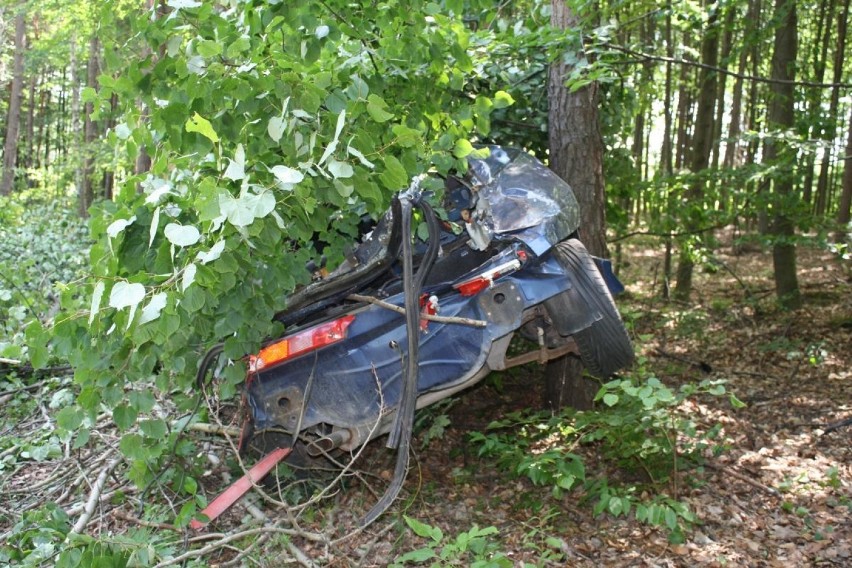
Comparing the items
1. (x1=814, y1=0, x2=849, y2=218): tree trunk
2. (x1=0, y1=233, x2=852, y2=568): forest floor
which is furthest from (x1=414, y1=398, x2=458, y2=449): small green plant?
(x1=814, y1=0, x2=849, y2=218): tree trunk

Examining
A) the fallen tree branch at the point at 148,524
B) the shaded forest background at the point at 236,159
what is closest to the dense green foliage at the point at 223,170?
the shaded forest background at the point at 236,159

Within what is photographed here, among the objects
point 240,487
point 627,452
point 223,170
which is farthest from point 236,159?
point 627,452

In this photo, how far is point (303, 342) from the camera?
4332mm

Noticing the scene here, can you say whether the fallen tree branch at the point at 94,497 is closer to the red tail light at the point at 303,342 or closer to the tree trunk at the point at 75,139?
the red tail light at the point at 303,342

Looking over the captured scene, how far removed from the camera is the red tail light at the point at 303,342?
170 inches

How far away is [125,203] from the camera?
13.1ft

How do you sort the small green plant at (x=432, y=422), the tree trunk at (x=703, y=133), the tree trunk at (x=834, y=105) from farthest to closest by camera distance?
the tree trunk at (x=703, y=133)
the tree trunk at (x=834, y=105)
the small green plant at (x=432, y=422)

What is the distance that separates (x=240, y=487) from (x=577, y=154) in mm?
3772

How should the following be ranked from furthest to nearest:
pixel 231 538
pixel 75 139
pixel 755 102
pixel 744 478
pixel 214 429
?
1. pixel 75 139
2. pixel 755 102
3. pixel 744 478
4. pixel 214 429
5. pixel 231 538

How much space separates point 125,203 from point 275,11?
129 centimetres

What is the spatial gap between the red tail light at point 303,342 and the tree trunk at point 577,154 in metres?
2.69

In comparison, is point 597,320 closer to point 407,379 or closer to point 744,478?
point 407,379

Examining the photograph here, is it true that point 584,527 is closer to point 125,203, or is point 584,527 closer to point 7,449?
point 125,203

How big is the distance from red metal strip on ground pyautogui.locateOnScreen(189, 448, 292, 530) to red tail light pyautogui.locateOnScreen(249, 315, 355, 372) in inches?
24.9
